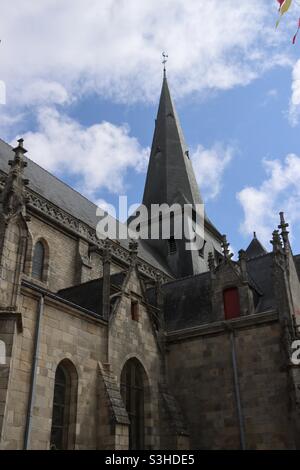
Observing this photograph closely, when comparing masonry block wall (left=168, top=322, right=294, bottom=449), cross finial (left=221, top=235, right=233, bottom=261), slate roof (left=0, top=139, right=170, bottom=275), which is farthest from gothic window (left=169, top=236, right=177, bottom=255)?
masonry block wall (left=168, top=322, right=294, bottom=449)

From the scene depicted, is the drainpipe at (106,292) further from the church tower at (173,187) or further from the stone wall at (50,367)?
the church tower at (173,187)

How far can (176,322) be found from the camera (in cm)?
1673

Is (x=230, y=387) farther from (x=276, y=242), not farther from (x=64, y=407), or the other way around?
(x=64, y=407)

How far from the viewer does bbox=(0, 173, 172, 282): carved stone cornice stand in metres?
18.1

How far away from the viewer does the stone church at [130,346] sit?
33.6ft

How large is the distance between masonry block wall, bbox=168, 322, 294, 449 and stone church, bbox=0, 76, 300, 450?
29mm

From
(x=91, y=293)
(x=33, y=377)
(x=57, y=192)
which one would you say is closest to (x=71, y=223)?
(x=57, y=192)

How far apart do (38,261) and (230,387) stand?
799 centimetres

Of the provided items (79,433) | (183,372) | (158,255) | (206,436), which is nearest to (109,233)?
(158,255)

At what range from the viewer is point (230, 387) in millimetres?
14148

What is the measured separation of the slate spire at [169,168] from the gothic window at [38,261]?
14516 millimetres
